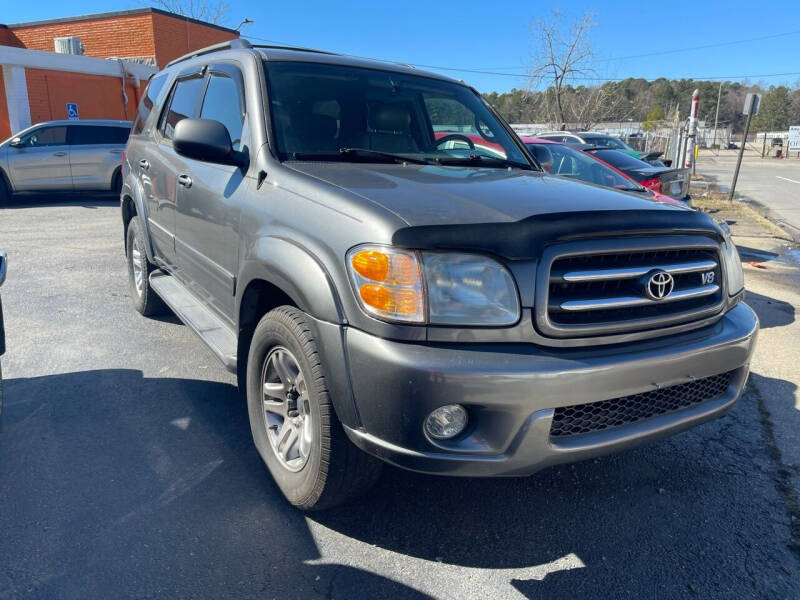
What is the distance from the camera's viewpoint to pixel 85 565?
2.39m

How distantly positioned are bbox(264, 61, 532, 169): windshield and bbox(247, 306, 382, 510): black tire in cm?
92

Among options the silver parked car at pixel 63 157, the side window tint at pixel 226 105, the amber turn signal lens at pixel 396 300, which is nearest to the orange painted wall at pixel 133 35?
the silver parked car at pixel 63 157

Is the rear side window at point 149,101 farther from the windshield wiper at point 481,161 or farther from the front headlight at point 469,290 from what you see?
the front headlight at point 469,290

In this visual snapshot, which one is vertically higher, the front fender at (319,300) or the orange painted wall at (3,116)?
the orange painted wall at (3,116)

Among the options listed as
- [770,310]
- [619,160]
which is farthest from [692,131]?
[770,310]

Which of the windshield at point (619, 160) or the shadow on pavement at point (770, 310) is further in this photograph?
the windshield at point (619, 160)

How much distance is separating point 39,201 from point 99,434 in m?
12.5

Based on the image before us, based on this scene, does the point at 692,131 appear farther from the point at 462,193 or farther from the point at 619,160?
the point at 462,193

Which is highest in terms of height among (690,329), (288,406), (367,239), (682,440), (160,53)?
(160,53)

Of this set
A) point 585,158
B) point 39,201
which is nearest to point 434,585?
point 585,158

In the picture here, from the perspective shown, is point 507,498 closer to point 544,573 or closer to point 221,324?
point 544,573

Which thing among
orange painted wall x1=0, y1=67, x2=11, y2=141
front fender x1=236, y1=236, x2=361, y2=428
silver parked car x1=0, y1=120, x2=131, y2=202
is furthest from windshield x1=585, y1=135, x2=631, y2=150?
orange painted wall x1=0, y1=67, x2=11, y2=141

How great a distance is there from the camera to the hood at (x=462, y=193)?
229 centimetres

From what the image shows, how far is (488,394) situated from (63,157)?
533 inches
